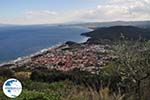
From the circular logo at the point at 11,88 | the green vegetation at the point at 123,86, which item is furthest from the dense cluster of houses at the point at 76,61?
the circular logo at the point at 11,88

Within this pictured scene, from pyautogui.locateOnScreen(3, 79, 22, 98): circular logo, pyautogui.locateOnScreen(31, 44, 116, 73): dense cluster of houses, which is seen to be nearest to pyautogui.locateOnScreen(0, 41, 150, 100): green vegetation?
pyautogui.locateOnScreen(3, 79, 22, 98): circular logo

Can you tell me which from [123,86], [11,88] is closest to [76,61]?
[123,86]

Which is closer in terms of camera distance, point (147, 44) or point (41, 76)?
point (147, 44)

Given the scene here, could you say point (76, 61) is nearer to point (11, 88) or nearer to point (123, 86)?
point (123, 86)

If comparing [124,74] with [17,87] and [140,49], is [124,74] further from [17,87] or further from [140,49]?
[17,87]

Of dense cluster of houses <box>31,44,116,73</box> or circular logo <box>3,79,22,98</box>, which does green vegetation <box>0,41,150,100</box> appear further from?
dense cluster of houses <box>31,44,116,73</box>

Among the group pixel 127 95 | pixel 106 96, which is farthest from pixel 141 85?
pixel 106 96

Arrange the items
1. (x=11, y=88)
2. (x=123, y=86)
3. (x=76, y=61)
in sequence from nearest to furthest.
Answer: (x=11, y=88) → (x=123, y=86) → (x=76, y=61)

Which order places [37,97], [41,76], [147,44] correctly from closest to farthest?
[37,97]
[147,44]
[41,76]
